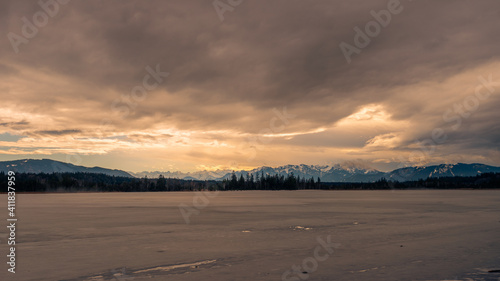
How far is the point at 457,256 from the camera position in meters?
26.0

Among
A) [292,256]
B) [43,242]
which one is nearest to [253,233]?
[292,256]

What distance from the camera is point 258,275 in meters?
20.4

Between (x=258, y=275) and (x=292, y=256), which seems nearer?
(x=258, y=275)

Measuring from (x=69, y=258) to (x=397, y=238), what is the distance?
28.9 metres

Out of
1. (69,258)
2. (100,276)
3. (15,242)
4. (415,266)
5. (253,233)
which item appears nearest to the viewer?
(100,276)

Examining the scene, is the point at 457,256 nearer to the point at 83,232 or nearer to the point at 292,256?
the point at 292,256

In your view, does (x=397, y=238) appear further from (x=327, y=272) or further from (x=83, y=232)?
(x=83, y=232)

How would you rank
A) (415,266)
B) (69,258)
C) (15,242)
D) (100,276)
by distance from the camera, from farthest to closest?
(15,242) → (69,258) → (415,266) → (100,276)

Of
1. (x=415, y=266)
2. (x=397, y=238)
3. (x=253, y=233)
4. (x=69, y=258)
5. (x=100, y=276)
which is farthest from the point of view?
(x=253, y=233)

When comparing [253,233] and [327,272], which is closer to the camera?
[327,272]

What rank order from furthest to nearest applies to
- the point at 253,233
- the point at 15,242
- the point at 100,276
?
the point at 253,233 < the point at 15,242 < the point at 100,276

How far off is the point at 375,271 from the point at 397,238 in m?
15.2

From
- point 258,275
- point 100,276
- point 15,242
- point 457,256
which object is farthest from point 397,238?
point 15,242

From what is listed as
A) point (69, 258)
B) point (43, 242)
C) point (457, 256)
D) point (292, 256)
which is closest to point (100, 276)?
point (69, 258)
